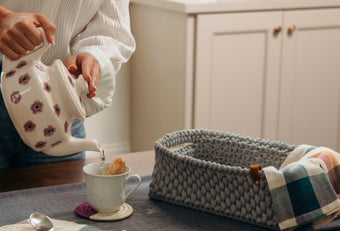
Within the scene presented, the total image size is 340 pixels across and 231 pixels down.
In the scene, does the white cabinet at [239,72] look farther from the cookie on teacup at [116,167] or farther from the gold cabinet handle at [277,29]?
the cookie on teacup at [116,167]

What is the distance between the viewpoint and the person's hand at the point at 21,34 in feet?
3.49

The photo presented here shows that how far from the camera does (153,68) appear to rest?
9.93 feet

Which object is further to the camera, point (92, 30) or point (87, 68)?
point (92, 30)

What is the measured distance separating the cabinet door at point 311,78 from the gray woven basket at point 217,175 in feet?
5.82

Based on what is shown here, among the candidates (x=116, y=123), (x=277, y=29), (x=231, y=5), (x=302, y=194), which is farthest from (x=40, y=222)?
(x=116, y=123)

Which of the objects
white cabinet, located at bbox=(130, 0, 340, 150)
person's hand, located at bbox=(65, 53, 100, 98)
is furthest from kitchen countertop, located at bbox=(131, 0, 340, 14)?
person's hand, located at bbox=(65, 53, 100, 98)

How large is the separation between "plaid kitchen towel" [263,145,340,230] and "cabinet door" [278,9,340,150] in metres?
1.95

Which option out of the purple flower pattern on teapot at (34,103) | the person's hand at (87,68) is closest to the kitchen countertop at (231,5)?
the person's hand at (87,68)

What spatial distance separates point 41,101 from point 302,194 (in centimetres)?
47

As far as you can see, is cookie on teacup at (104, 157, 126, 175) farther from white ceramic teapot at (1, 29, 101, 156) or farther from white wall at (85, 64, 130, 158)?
white wall at (85, 64, 130, 158)

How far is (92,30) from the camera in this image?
5.00ft

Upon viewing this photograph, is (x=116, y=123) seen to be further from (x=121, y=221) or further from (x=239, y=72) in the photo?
(x=121, y=221)

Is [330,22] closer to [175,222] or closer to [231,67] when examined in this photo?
[231,67]

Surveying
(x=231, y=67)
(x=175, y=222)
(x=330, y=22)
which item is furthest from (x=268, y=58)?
(x=175, y=222)
